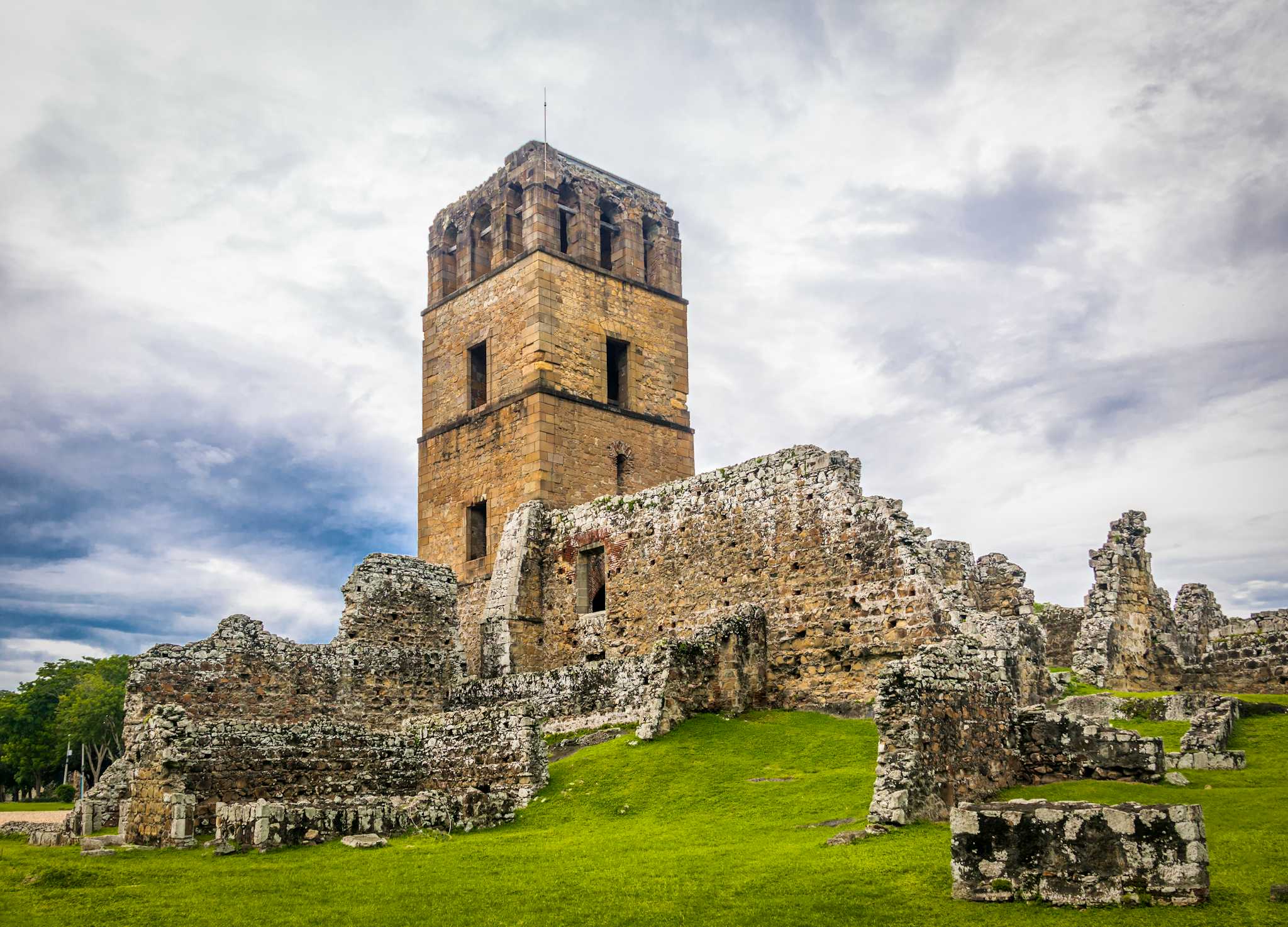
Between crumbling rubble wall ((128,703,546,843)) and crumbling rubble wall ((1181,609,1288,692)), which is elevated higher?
crumbling rubble wall ((1181,609,1288,692))

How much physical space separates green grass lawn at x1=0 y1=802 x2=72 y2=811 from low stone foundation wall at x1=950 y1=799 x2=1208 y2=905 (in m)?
28.9

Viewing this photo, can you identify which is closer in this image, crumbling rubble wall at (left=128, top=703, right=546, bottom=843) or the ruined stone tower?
crumbling rubble wall at (left=128, top=703, right=546, bottom=843)

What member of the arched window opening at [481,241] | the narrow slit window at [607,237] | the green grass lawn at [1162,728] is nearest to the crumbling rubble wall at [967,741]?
the green grass lawn at [1162,728]

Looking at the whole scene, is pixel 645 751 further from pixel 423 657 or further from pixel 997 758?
pixel 423 657

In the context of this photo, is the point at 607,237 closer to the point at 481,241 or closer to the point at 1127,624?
the point at 481,241

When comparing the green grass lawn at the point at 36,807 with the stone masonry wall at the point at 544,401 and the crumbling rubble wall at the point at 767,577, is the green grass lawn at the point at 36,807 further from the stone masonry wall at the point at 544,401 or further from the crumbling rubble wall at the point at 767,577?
the crumbling rubble wall at the point at 767,577

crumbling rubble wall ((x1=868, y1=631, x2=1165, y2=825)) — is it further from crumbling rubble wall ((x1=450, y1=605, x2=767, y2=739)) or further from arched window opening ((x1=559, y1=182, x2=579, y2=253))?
arched window opening ((x1=559, y1=182, x2=579, y2=253))

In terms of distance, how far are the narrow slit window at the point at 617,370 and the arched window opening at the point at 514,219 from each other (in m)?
3.62

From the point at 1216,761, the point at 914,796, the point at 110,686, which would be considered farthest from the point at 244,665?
the point at 110,686

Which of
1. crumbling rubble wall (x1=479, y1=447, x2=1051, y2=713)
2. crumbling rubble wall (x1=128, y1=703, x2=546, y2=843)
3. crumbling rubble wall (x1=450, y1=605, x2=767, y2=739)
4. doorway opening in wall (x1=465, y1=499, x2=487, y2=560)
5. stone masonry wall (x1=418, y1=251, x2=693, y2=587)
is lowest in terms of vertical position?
crumbling rubble wall (x1=128, y1=703, x2=546, y2=843)

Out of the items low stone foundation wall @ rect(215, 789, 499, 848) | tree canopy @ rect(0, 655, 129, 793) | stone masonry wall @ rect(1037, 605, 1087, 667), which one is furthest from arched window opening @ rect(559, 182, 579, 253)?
tree canopy @ rect(0, 655, 129, 793)

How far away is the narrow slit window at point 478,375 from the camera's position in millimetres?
29969

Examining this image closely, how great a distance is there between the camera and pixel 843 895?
319 inches

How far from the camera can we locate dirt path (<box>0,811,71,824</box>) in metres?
23.3
